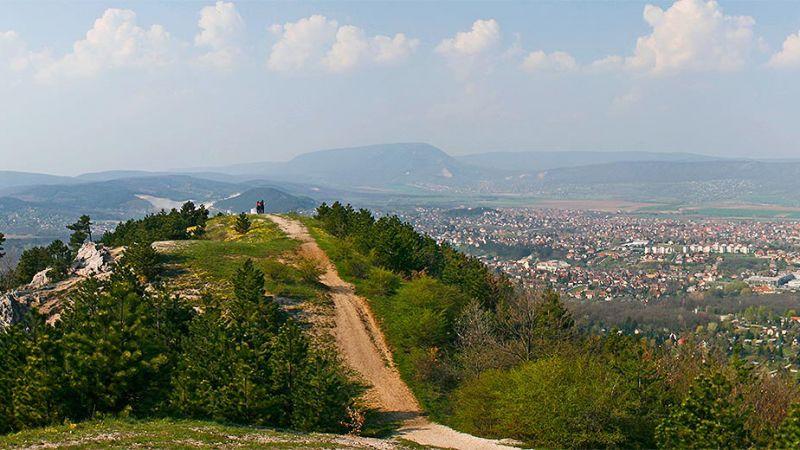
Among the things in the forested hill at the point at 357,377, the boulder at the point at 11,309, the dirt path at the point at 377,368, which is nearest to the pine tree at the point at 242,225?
the dirt path at the point at 377,368

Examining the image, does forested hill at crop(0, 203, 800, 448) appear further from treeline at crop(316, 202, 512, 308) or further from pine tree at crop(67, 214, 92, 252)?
pine tree at crop(67, 214, 92, 252)

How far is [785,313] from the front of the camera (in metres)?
76.0

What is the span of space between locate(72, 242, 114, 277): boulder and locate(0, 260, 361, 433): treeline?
17.2 metres

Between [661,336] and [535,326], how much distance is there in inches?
1679

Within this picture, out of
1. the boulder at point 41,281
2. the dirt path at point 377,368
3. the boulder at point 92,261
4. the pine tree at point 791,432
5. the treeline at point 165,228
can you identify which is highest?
the treeline at point 165,228

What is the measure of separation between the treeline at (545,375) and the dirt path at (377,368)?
790 millimetres

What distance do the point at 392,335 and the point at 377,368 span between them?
3567mm

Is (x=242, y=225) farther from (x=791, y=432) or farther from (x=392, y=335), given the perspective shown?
(x=791, y=432)

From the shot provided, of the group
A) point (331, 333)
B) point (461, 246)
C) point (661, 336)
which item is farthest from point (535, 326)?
point (461, 246)

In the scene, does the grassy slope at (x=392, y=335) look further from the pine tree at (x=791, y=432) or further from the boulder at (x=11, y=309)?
the boulder at (x=11, y=309)

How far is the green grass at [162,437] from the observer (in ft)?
51.0

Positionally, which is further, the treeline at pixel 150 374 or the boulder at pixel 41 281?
the boulder at pixel 41 281

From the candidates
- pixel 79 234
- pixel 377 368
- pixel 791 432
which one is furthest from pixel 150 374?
pixel 79 234

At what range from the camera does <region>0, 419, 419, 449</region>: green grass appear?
51.0 ft
